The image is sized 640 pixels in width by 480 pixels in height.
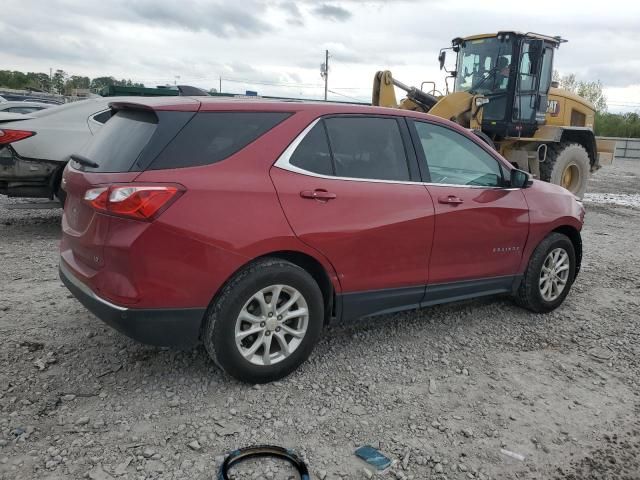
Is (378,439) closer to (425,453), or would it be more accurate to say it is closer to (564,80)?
(425,453)

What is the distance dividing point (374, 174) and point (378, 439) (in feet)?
5.57

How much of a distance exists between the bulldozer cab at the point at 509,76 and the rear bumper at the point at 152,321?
360 inches

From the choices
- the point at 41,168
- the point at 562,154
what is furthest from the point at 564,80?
the point at 41,168

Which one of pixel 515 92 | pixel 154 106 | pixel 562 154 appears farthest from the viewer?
pixel 562 154

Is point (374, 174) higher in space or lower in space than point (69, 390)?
higher

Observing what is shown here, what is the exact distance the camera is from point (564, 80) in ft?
153

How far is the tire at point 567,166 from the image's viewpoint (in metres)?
11.4

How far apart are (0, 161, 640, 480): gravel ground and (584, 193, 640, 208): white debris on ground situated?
30.3ft

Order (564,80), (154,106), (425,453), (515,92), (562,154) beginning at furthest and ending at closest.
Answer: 1. (564,80)
2. (562,154)
3. (515,92)
4. (154,106)
5. (425,453)

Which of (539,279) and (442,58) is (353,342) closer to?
(539,279)

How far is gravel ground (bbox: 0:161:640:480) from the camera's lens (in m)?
2.80

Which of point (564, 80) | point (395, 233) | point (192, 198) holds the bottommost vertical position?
point (395, 233)

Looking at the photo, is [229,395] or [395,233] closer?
[229,395]

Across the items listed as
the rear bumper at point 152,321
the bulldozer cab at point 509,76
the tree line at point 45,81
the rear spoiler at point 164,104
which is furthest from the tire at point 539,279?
the tree line at point 45,81
